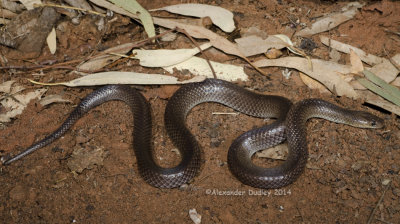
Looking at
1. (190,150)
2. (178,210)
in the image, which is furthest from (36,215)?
(190,150)

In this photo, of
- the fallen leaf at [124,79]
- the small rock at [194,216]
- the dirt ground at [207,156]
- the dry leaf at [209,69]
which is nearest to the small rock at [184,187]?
the dirt ground at [207,156]

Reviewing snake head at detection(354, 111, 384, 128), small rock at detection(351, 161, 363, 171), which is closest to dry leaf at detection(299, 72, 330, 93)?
snake head at detection(354, 111, 384, 128)

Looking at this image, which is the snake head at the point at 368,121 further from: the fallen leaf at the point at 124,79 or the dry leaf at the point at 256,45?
the fallen leaf at the point at 124,79

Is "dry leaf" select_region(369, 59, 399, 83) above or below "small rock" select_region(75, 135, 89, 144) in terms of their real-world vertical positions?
above

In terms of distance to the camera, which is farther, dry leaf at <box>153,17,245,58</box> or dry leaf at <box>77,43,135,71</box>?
dry leaf at <box>77,43,135,71</box>

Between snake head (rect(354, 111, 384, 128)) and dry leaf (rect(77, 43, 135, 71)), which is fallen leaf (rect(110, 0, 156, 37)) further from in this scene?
snake head (rect(354, 111, 384, 128))

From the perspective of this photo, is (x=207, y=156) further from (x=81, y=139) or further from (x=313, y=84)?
(x=313, y=84)

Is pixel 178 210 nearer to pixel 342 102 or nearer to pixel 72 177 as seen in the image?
pixel 72 177
